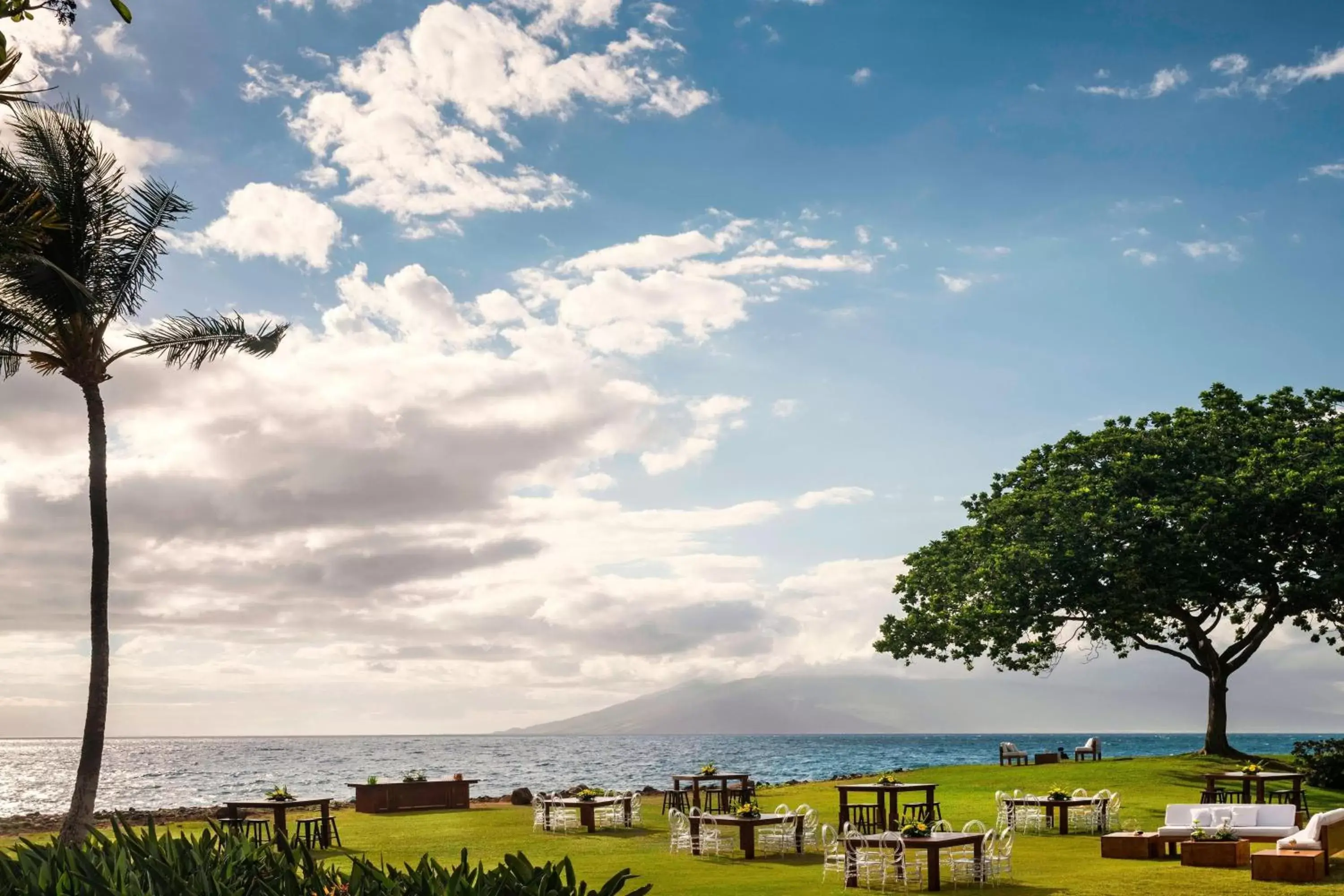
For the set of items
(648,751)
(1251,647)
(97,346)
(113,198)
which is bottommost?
(648,751)

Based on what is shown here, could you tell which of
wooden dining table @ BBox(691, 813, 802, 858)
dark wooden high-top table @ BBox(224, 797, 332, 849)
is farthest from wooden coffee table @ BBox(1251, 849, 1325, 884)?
dark wooden high-top table @ BBox(224, 797, 332, 849)

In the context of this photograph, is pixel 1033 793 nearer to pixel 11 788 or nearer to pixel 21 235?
pixel 21 235

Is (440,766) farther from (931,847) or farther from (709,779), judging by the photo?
(931,847)

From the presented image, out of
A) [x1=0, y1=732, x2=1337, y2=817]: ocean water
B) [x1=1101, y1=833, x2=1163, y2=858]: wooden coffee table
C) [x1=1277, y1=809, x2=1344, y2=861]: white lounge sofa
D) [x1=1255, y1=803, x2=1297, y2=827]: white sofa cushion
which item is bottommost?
[x1=0, y1=732, x2=1337, y2=817]: ocean water

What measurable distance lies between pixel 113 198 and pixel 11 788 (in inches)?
3159

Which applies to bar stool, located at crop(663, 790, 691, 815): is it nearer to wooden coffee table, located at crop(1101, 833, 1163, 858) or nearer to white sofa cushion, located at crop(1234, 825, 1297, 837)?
wooden coffee table, located at crop(1101, 833, 1163, 858)

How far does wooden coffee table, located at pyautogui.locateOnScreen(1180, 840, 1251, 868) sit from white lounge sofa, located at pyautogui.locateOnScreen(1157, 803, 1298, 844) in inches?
51.3

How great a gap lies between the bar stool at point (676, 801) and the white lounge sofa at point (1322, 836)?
14.8 m

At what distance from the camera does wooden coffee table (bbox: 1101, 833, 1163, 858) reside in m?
18.9

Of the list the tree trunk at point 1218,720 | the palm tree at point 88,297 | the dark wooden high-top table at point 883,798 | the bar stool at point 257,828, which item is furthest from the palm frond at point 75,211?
the tree trunk at point 1218,720

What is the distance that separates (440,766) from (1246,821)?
9761 cm

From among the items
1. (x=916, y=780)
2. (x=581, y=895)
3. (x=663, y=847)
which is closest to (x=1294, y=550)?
(x=916, y=780)

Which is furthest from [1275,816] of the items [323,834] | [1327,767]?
[323,834]

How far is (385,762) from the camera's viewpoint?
118 meters
